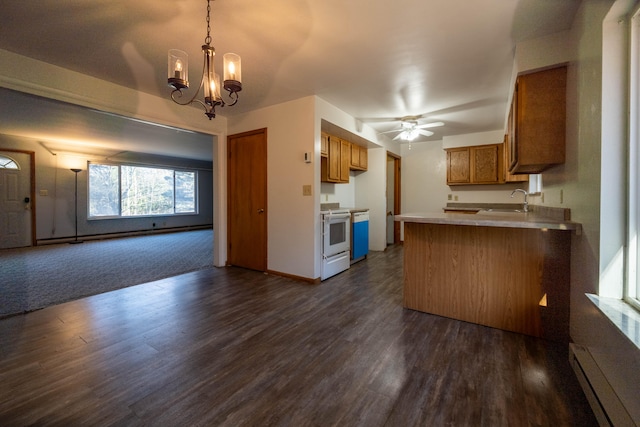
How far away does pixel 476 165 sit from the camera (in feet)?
17.5

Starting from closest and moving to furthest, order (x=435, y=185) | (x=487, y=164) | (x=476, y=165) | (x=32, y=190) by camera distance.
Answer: (x=487, y=164) < (x=476, y=165) < (x=32, y=190) < (x=435, y=185)

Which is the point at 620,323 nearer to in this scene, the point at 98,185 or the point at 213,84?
the point at 213,84

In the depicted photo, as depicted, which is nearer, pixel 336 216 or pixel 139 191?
pixel 336 216

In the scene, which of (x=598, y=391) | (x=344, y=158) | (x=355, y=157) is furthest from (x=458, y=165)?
(x=598, y=391)

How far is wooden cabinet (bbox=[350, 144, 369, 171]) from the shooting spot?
502cm

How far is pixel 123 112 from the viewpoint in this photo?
10.4 feet

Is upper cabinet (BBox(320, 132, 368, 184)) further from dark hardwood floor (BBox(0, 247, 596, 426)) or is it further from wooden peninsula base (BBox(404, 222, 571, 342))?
dark hardwood floor (BBox(0, 247, 596, 426))

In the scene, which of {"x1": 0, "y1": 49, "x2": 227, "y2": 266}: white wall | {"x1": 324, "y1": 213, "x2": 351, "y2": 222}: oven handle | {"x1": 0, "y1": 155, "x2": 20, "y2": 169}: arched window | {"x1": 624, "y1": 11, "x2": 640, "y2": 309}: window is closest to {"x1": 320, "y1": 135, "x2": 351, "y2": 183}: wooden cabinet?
{"x1": 324, "y1": 213, "x2": 351, "y2": 222}: oven handle

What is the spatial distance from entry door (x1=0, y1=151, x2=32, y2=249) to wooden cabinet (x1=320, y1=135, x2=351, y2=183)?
6.76 meters

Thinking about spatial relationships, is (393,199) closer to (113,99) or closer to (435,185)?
(435,185)

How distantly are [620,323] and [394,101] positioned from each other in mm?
3233

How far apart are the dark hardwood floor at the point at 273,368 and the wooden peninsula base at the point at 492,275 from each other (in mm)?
136

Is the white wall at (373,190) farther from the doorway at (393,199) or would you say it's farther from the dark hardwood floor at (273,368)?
the dark hardwood floor at (273,368)

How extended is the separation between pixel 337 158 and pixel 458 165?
2814 mm
